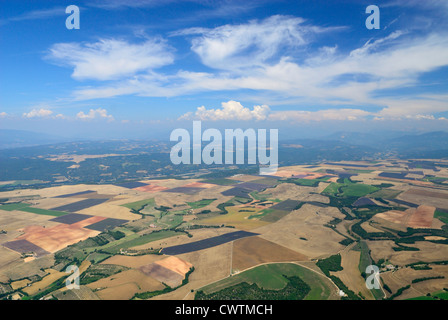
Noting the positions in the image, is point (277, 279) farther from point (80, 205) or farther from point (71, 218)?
point (80, 205)

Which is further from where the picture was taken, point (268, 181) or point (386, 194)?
point (268, 181)

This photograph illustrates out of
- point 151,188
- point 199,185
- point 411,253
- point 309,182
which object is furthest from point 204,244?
point 309,182

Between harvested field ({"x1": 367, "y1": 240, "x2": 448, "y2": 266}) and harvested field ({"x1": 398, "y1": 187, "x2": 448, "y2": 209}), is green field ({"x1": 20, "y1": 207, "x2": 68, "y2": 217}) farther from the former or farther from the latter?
harvested field ({"x1": 398, "y1": 187, "x2": 448, "y2": 209})

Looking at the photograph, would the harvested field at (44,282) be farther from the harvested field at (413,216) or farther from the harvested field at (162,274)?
the harvested field at (413,216)

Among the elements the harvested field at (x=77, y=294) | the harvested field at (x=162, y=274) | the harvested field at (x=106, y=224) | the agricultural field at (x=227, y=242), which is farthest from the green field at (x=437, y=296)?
the harvested field at (x=106, y=224)

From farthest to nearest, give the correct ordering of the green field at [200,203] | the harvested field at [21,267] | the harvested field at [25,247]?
the green field at [200,203] < the harvested field at [25,247] < the harvested field at [21,267]

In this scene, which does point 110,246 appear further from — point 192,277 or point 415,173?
point 415,173
